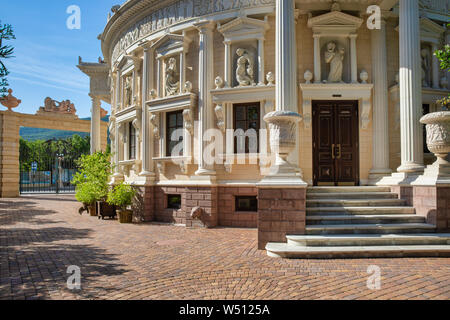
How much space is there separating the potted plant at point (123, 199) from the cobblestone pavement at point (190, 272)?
310 cm

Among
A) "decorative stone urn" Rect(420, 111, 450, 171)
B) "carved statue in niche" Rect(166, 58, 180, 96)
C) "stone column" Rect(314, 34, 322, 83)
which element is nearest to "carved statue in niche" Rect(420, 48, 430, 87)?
"stone column" Rect(314, 34, 322, 83)

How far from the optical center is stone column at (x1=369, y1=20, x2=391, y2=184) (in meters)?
10.2

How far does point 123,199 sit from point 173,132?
3092 mm

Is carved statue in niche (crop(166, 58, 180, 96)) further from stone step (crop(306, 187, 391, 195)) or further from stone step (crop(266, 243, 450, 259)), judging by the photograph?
stone step (crop(266, 243, 450, 259))

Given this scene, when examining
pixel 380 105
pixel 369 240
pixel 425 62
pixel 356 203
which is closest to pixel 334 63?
pixel 380 105

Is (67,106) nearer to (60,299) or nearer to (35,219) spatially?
(35,219)

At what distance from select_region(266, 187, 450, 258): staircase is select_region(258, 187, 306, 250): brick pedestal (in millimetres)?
244

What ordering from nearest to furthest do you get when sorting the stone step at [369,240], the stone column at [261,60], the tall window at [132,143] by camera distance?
the stone step at [369,240], the stone column at [261,60], the tall window at [132,143]

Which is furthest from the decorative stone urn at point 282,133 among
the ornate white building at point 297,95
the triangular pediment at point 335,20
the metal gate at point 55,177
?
the metal gate at point 55,177

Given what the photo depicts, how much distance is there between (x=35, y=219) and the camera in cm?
1246

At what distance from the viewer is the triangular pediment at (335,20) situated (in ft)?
33.8

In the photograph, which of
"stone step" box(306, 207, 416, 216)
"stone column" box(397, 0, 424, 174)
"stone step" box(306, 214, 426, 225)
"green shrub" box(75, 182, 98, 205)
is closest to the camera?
"stone step" box(306, 214, 426, 225)

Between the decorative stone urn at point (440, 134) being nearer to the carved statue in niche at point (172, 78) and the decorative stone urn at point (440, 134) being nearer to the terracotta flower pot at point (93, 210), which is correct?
the carved statue in niche at point (172, 78)

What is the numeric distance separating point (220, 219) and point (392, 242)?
17.7 feet
